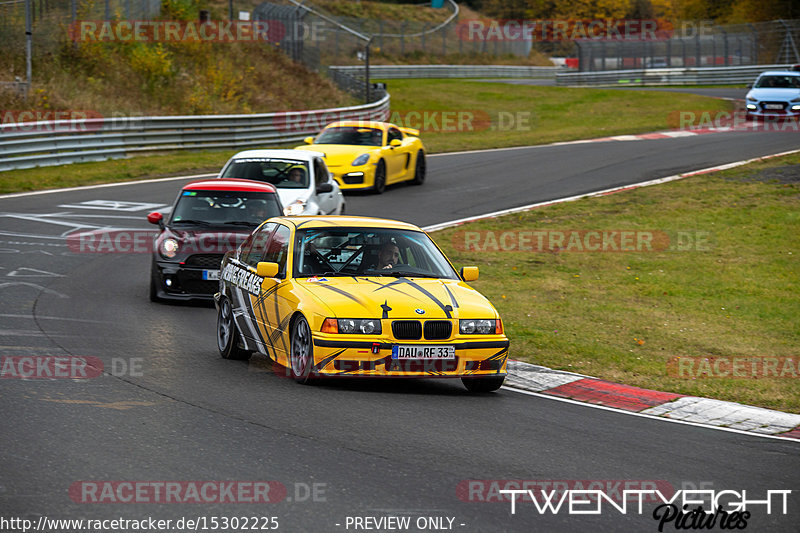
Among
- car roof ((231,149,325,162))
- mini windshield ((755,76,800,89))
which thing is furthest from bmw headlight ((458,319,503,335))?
mini windshield ((755,76,800,89))

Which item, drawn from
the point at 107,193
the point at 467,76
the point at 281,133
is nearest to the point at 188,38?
the point at 281,133

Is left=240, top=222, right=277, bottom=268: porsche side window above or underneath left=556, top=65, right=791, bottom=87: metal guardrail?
underneath

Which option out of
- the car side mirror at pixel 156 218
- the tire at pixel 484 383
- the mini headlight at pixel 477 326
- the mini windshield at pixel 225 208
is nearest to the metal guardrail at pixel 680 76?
the mini windshield at pixel 225 208

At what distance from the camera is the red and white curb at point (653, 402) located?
8562 mm

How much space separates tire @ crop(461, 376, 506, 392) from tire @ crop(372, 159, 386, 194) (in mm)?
15072

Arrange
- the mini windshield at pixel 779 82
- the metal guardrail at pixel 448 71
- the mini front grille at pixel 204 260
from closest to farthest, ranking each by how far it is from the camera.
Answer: the mini front grille at pixel 204 260
the mini windshield at pixel 779 82
the metal guardrail at pixel 448 71

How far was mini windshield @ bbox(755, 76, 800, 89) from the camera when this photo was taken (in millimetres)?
37594

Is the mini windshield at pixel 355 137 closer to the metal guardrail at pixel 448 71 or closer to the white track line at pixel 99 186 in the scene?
the white track line at pixel 99 186

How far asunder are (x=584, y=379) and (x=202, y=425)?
4094mm

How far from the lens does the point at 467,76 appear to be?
230ft

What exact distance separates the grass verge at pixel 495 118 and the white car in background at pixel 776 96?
10.5ft

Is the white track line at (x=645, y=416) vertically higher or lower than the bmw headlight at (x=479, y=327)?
lower

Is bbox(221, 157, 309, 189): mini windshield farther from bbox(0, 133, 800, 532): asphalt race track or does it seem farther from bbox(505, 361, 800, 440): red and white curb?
bbox(505, 361, 800, 440): red and white curb

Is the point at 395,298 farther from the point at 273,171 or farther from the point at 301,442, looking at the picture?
the point at 273,171
